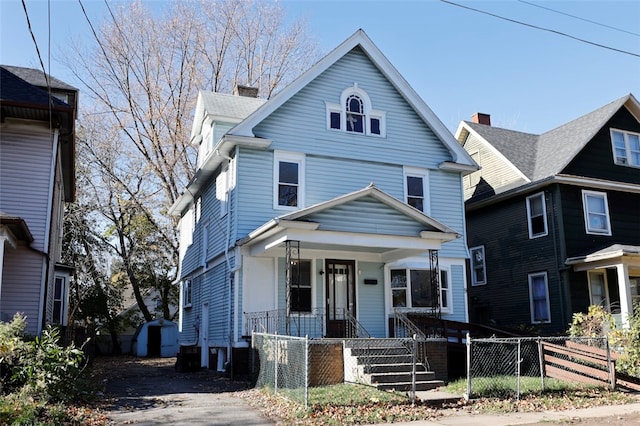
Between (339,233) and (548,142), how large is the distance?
13558 millimetres

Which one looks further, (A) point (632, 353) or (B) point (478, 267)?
(B) point (478, 267)

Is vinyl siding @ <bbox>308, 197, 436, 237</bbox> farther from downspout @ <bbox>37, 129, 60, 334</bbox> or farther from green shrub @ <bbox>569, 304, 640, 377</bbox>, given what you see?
downspout @ <bbox>37, 129, 60, 334</bbox>

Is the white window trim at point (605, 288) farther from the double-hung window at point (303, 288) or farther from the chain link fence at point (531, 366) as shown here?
the double-hung window at point (303, 288)

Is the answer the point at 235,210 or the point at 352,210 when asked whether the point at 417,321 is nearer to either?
the point at 352,210

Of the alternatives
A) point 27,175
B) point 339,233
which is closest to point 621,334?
point 339,233

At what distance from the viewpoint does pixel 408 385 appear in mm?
11836

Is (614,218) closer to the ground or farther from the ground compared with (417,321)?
farther from the ground

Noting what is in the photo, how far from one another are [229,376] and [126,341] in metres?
19.0

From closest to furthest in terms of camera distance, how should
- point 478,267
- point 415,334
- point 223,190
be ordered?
point 415,334, point 223,190, point 478,267

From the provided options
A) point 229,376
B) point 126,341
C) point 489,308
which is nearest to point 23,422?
point 229,376

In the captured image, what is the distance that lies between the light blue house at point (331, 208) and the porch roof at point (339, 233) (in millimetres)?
35

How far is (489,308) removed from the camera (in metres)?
22.8

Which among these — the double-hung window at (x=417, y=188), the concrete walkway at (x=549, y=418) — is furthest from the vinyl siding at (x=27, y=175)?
the concrete walkway at (x=549, y=418)

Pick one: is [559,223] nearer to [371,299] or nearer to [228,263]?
[371,299]
